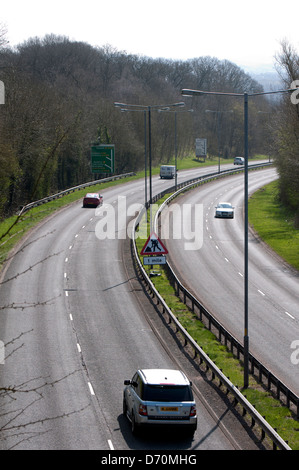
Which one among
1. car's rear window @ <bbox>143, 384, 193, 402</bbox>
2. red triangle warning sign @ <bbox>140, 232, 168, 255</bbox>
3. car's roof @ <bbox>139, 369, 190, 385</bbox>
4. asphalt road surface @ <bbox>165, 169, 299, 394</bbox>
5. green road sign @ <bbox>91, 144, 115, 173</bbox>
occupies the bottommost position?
asphalt road surface @ <bbox>165, 169, 299, 394</bbox>

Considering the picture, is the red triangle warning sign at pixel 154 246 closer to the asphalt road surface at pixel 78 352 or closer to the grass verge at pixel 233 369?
the grass verge at pixel 233 369

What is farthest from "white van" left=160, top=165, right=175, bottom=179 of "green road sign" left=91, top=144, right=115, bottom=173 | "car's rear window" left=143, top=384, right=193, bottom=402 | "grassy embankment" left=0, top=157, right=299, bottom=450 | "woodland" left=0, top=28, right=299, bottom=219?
"car's rear window" left=143, top=384, right=193, bottom=402

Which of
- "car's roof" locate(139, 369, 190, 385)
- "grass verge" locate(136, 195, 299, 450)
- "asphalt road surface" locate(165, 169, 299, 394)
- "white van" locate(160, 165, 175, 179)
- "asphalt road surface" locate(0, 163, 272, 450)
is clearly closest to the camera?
"asphalt road surface" locate(0, 163, 272, 450)

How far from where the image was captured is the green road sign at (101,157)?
71.0 metres

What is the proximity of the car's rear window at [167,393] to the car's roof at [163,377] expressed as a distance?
0.15 m

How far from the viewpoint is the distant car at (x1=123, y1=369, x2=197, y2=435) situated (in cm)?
1716

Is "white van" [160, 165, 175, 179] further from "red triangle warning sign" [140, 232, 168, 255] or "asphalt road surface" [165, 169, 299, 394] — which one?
"red triangle warning sign" [140, 232, 168, 255]

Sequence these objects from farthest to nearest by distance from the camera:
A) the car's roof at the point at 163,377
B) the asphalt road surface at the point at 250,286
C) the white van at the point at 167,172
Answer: the white van at the point at 167,172 < the asphalt road surface at the point at 250,286 < the car's roof at the point at 163,377

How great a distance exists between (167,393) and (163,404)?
14.3 inches

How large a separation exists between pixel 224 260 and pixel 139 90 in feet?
296

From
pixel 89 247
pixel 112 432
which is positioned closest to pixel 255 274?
pixel 89 247

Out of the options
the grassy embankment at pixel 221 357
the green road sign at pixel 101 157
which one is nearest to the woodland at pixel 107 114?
the grassy embankment at pixel 221 357
